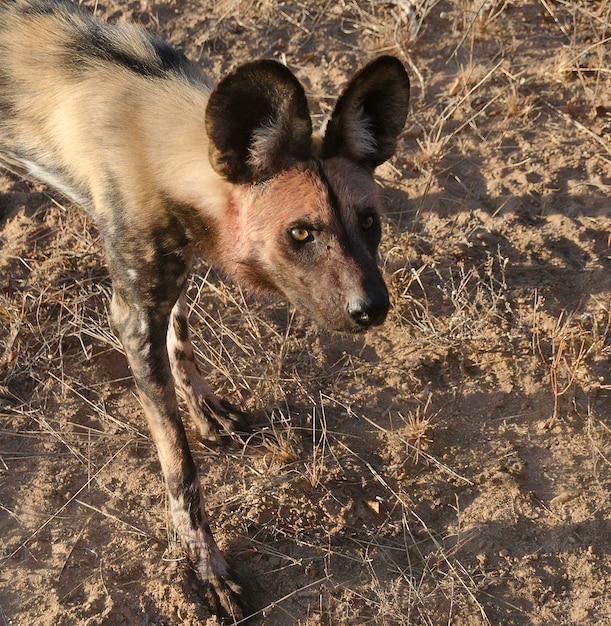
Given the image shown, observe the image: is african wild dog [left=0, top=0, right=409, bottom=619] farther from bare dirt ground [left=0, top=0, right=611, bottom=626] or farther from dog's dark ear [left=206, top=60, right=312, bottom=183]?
bare dirt ground [left=0, top=0, right=611, bottom=626]

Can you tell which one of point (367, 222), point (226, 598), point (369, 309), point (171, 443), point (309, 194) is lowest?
point (226, 598)

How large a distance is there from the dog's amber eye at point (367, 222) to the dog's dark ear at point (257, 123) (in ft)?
1.01

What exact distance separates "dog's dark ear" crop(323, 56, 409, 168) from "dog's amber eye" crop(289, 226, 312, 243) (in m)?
0.30

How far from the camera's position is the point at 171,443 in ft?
10.9

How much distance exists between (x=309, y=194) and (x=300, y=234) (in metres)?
0.15

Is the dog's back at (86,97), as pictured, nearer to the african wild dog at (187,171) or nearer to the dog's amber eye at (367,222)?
the african wild dog at (187,171)

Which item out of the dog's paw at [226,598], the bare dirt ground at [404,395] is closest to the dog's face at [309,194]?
the bare dirt ground at [404,395]

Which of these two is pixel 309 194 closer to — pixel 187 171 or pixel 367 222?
pixel 367 222

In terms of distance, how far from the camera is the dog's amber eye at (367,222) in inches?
115

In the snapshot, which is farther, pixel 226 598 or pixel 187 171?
pixel 226 598

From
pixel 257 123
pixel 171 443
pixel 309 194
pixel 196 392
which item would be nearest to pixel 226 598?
pixel 171 443

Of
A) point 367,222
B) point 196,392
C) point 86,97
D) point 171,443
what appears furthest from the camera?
point 196,392

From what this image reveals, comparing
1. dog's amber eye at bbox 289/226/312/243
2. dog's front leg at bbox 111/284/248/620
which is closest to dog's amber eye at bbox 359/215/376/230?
dog's amber eye at bbox 289/226/312/243

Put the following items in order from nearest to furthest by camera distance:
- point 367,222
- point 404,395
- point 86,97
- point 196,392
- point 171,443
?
point 367,222
point 86,97
point 171,443
point 196,392
point 404,395
